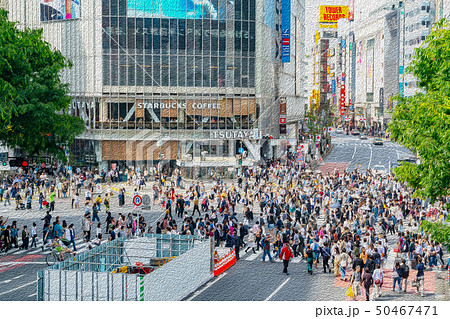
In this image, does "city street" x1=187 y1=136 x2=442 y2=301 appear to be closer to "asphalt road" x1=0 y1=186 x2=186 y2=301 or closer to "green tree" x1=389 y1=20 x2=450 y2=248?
"green tree" x1=389 y1=20 x2=450 y2=248

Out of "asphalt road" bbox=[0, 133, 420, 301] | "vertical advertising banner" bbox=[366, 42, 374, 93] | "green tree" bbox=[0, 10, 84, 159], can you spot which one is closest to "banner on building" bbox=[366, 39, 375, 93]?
"vertical advertising banner" bbox=[366, 42, 374, 93]

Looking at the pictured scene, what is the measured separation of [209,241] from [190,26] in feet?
149

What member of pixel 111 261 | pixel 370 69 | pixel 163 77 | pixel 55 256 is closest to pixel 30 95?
pixel 55 256

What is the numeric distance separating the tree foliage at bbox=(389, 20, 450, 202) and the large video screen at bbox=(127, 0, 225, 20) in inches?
1946

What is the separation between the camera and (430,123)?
17891 mm

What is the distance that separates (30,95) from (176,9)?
1394 inches

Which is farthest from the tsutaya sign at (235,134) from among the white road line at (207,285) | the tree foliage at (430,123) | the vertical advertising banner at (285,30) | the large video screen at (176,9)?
the tree foliage at (430,123)

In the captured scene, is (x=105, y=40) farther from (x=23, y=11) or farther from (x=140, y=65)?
(x=23, y=11)

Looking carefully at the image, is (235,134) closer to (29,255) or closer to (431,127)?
(29,255)

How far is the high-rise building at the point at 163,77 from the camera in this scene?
67.8m

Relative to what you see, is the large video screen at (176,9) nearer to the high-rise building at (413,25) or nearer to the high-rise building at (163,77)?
the high-rise building at (163,77)

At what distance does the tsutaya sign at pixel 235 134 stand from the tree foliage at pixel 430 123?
158 ft

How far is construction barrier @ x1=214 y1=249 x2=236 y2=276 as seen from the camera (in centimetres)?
2661

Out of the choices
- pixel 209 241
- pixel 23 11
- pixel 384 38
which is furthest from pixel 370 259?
pixel 384 38
